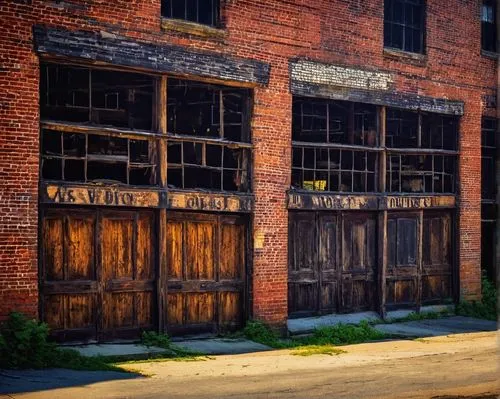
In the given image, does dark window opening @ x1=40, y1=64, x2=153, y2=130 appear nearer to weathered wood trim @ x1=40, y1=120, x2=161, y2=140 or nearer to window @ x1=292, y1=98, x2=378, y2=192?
weathered wood trim @ x1=40, y1=120, x2=161, y2=140

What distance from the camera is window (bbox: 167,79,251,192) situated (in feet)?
46.8

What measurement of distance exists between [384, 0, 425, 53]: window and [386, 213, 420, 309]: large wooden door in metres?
4.04

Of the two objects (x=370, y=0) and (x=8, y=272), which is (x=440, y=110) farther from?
(x=8, y=272)

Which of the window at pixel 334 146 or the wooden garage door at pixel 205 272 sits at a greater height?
the window at pixel 334 146

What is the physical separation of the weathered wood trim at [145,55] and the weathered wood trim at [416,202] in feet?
14.6

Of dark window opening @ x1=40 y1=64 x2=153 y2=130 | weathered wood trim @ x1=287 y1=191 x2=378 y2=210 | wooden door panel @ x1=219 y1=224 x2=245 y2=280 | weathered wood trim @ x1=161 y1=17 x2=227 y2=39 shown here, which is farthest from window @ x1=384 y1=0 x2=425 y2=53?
dark window opening @ x1=40 y1=64 x2=153 y2=130

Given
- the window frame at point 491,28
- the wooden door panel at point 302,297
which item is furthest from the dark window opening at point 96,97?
the window frame at point 491,28

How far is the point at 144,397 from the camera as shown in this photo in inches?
386

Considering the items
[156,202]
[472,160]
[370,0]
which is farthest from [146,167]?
[472,160]

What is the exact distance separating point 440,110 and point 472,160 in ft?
6.24

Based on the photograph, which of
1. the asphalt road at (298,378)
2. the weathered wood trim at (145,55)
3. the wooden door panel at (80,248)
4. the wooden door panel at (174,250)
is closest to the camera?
the asphalt road at (298,378)

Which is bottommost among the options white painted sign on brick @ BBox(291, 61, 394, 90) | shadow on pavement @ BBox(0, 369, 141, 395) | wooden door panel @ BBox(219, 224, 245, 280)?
shadow on pavement @ BBox(0, 369, 141, 395)

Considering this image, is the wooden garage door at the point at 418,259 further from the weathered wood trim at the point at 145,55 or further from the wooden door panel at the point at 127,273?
the wooden door panel at the point at 127,273

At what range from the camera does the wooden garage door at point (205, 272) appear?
46.5 feet
